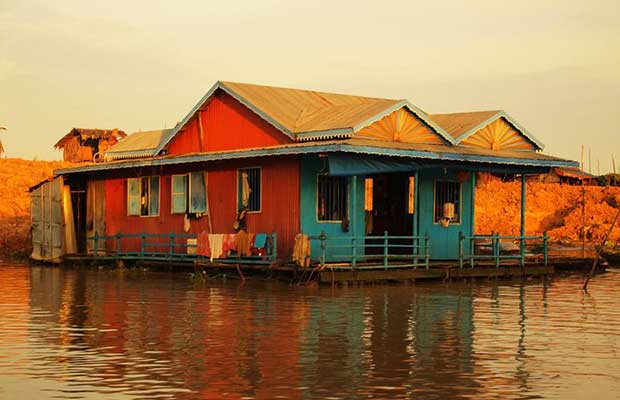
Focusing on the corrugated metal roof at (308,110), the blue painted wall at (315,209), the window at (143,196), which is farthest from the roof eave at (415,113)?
the window at (143,196)

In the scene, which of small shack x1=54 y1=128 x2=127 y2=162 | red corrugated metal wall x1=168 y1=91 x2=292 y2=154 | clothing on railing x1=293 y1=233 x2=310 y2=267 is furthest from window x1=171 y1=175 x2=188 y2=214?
small shack x1=54 y1=128 x2=127 y2=162

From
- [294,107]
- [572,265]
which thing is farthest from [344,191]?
[572,265]

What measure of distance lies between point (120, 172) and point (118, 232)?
6.84ft

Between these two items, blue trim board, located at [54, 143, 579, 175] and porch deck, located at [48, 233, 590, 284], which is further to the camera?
porch deck, located at [48, 233, 590, 284]

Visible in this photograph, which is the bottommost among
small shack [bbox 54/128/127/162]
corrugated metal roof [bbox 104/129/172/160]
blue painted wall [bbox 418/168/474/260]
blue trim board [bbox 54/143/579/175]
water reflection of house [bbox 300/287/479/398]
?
water reflection of house [bbox 300/287/479/398]

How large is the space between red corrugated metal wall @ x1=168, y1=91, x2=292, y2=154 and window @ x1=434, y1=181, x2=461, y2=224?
17.0ft

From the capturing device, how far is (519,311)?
66.4 ft

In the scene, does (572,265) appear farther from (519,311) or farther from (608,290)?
(519,311)

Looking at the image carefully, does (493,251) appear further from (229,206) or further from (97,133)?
(97,133)

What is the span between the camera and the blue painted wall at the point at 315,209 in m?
27.3

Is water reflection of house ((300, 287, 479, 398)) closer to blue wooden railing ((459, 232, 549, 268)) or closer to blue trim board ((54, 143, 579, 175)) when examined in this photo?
blue trim board ((54, 143, 579, 175))

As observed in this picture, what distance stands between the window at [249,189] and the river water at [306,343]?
4309 mm

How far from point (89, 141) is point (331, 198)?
42.5m

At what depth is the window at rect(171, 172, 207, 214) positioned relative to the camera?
3147 centimetres
